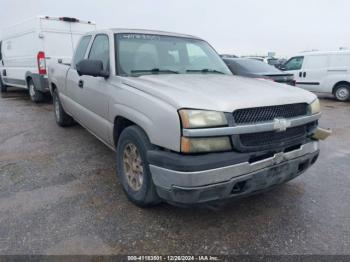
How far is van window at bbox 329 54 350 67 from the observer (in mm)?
10312

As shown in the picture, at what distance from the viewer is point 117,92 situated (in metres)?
2.99

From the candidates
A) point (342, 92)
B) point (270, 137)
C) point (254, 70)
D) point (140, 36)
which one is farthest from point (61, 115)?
point (342, 92)

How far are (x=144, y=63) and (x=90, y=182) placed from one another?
162 cm

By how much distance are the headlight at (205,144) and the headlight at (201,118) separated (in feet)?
0.36

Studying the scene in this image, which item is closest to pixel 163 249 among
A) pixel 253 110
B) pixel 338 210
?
pixel 253 110

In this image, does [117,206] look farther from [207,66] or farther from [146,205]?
[207,66]

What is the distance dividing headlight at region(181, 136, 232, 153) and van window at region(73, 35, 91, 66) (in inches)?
114

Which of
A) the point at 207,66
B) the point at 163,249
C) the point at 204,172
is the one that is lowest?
the point at 163,249

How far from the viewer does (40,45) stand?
7.86m

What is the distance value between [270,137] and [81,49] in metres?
3.43

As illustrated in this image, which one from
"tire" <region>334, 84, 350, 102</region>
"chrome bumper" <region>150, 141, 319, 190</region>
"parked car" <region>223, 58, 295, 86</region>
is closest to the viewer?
"chrome bumper" <region>150, 141, 319, 190</region>

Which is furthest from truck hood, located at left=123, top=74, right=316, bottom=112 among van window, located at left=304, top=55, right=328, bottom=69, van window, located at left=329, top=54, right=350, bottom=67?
van window, located at left=304, top=55, right=328, bottom=69

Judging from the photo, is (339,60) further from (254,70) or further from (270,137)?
(270,137)

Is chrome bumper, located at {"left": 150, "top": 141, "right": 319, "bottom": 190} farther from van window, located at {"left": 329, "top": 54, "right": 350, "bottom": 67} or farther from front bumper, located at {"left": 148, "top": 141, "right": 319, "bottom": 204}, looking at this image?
van window, located at {"left": 329, "top": 54, "right": 350, "bottom": 67}
